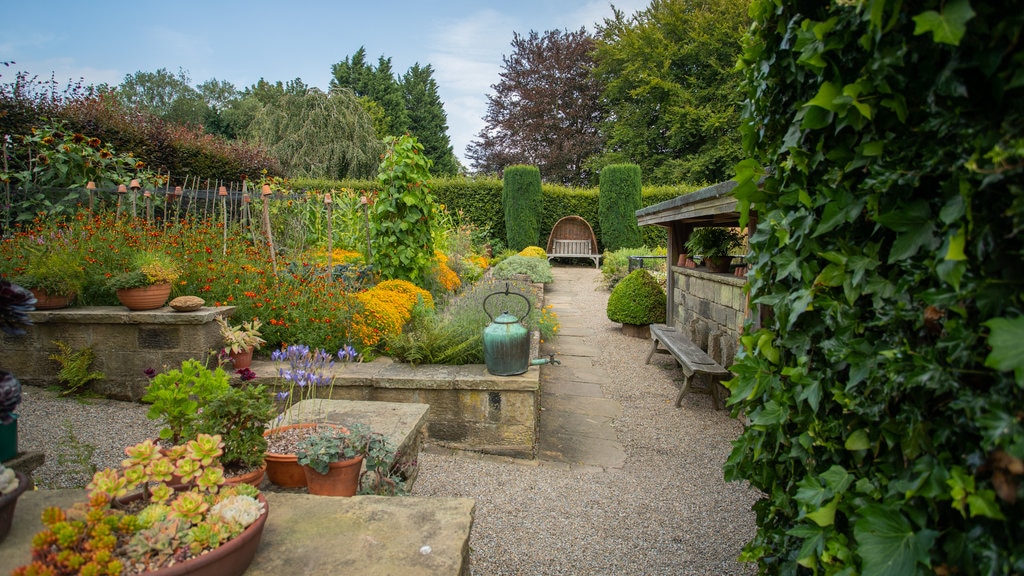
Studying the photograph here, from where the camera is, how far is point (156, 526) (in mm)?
1172

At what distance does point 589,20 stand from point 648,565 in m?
26.0

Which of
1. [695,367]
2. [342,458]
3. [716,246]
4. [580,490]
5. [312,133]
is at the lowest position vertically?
[580,490]

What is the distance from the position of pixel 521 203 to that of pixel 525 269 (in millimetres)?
5592

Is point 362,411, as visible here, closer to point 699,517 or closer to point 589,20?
point 699,517

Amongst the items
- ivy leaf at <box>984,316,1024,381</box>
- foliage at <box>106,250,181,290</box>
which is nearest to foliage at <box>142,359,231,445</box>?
ivy leaf at <box>984,316,1024,381</box>

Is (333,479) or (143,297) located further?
(143,297)

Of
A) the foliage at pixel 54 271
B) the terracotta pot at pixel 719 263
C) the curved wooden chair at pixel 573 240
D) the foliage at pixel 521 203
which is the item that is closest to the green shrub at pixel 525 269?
the terracotta pot at pixel 719 263

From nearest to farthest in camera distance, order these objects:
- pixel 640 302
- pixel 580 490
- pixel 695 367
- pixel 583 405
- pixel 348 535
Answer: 1. pixel 348 535
2. pixel 580 490
3. pixel 695 367
4. pixel 583 405
5. pixel 640 302

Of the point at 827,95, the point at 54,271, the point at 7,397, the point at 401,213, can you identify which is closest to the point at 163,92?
the point at 401,213

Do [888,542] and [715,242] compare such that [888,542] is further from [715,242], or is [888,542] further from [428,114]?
[428,114]

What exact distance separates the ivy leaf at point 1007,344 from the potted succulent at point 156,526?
149 cm

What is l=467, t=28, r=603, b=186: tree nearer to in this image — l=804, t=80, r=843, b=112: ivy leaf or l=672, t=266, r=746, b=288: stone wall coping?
l=672, t=266, r=746, b=288: stone wall coping

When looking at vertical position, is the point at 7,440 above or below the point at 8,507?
below

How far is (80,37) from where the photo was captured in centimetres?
655
